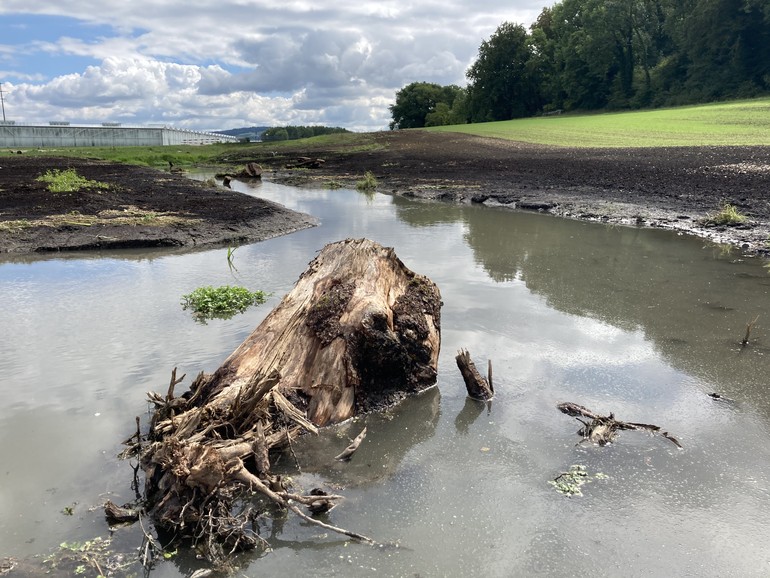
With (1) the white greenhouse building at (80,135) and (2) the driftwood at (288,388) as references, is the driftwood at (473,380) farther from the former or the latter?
(1) the white greenhouse building at (80,135)

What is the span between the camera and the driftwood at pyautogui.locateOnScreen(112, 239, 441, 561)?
157 inches

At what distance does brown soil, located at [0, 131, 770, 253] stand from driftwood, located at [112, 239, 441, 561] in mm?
7931

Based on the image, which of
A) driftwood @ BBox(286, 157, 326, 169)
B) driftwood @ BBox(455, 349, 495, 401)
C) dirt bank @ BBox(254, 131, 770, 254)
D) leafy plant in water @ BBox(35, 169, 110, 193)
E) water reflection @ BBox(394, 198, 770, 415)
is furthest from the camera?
driftwood @ BBox(286, 157, 326, 169)

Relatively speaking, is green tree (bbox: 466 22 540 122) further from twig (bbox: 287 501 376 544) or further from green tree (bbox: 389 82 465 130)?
twig (bbox: 287 501 376 544)

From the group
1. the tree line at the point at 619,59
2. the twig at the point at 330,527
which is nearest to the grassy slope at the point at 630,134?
the tree line at the point at 619,59

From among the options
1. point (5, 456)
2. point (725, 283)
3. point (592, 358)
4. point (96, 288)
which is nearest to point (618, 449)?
point (592, 358)

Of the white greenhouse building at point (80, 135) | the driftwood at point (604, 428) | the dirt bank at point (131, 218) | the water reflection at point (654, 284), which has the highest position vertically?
the white greenhouse building at point (80, 135)

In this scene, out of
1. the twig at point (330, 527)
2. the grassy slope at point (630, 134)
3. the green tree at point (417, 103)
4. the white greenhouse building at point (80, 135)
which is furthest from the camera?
the green tree at point (417, 103)

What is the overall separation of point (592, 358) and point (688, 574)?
358 centimetres

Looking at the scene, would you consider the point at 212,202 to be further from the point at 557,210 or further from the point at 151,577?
the point at 151,577

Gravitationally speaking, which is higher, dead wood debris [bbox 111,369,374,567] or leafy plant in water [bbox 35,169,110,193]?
leafy plant in water [bbox 35,169,110,193]

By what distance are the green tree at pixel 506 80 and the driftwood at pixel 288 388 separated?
8009cm

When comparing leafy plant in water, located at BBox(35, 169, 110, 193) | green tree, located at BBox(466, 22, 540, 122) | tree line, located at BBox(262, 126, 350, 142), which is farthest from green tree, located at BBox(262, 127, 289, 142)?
leafy plant in water, located at BBox(35, 169, 110, 193)

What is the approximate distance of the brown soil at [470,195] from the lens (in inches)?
551
